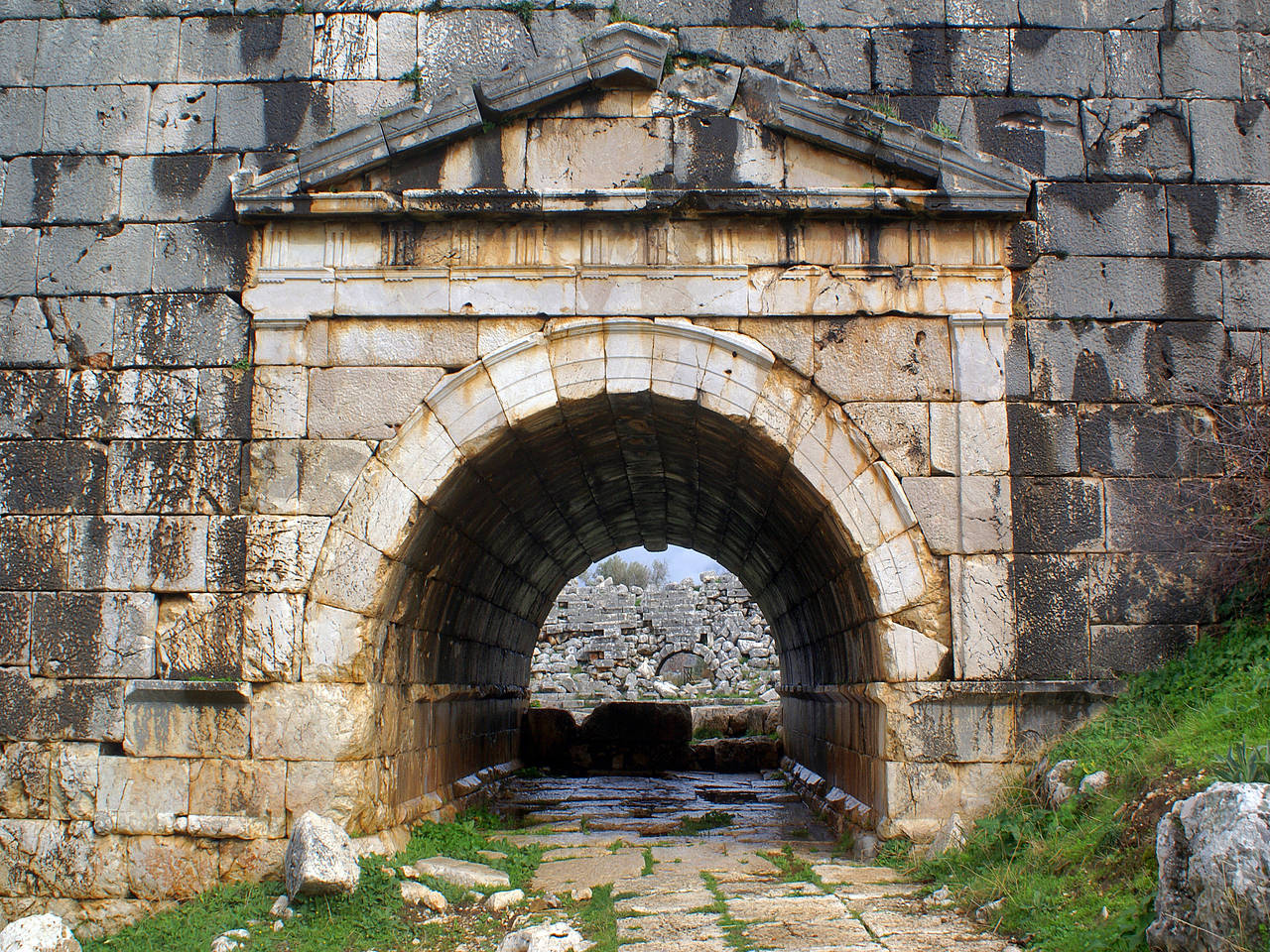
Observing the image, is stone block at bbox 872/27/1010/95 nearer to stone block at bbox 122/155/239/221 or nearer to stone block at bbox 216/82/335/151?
stone block at bbox 216/82/335/151

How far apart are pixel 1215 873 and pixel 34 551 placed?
615cm

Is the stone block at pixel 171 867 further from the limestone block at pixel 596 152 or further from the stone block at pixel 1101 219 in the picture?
the stone block at pixel 1101 219

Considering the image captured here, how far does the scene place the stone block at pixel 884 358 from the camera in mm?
6016

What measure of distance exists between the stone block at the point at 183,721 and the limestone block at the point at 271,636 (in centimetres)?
15

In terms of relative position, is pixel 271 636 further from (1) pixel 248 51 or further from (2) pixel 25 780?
(1) pixel 248 51

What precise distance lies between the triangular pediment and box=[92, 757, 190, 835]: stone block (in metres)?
3.30

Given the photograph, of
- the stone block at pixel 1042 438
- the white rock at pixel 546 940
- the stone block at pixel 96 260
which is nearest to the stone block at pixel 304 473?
the stone block at pixel 96 260

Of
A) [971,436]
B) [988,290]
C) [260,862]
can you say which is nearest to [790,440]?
[971,436]

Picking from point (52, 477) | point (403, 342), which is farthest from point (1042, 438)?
point (52, 477)

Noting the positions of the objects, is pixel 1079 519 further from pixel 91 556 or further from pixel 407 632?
pixel 91 556

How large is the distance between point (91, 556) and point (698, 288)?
12.9ft

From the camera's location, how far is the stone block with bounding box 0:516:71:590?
5961 mm

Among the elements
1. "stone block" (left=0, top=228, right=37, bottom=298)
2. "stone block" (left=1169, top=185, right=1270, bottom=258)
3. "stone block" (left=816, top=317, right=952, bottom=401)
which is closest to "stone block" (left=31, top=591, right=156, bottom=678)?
"stone block" (left=0, top=228, right=37, bottom=298)

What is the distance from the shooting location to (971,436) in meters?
5.95
